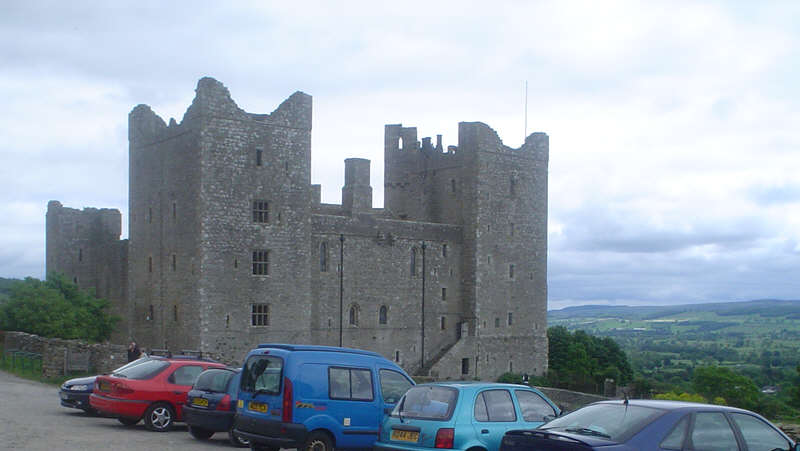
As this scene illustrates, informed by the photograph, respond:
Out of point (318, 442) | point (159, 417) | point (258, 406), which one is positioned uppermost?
point (258, 406)

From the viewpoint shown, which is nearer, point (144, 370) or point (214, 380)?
point (214, 380)

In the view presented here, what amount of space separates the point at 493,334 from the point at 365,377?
116 ft

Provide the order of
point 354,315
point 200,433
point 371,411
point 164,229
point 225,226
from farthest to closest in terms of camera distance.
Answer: point 354,315 → point 164,229 → point 225,226 → point 200,433 → point 371,411

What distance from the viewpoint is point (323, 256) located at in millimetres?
43562

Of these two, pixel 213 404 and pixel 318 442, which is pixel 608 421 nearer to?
pixel 318 442

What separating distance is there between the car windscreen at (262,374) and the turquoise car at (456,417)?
93.2 inches

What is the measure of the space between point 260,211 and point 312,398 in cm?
2587

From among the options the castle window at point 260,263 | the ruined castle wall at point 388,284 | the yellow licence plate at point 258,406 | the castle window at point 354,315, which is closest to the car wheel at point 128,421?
the yellow licence plate at point 258,406

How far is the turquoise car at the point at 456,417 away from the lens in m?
12.5

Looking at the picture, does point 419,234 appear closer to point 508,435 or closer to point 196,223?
point 196,223

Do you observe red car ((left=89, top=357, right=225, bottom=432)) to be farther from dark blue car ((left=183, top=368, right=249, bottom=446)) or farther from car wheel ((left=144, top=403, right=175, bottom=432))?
dark blue car ((left=183, top=368, right=249, bottom=446))

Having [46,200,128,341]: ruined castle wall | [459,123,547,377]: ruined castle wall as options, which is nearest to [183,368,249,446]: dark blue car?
[46,200,128,341]: ruined castle wall

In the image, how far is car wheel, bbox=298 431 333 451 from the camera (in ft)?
47.6

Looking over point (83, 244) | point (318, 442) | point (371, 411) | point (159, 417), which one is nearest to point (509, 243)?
point (83, 244)
